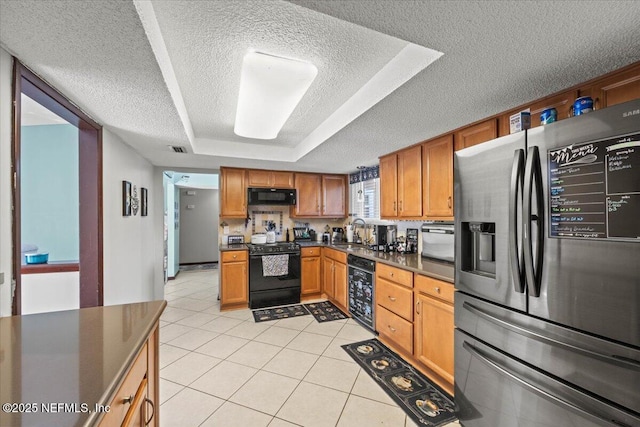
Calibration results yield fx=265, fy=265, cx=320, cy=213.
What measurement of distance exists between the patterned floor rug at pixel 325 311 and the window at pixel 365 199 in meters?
1.54

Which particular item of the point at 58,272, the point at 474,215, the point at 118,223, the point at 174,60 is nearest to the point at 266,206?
the point at 118,223

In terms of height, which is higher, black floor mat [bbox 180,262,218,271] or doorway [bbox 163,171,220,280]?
doorway [bbox 163,171,220,280]

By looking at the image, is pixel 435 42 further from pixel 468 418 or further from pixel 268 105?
pixel 468 418

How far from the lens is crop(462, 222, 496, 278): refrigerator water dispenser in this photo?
164 cm

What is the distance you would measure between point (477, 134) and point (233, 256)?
3.39 metres

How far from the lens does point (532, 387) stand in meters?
1.29

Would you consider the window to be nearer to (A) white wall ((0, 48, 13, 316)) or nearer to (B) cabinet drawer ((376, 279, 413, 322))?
(B) cabinet drawer ((376, 279, 413, 322))

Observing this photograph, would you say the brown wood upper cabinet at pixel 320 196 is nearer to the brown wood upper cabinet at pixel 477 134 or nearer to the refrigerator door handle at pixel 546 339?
the brown wood upper cabinet at pixel 477 134

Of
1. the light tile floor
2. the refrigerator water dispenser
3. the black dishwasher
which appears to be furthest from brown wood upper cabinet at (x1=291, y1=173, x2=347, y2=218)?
the refrigerator water dispenser

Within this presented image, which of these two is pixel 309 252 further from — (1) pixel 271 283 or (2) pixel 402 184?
(2) pixel 402 184

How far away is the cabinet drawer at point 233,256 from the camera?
392 centimetres

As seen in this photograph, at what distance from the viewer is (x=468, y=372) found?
65.6 inches

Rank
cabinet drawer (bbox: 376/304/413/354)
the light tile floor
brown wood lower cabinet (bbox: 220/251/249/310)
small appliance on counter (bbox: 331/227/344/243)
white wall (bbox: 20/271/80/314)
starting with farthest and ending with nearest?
1. small appliance on counter (bbox: 331/227/344/243)
2. brown wood lower cabinet (bbox: 220/251/249/310)
3. white wall (bbox: 20/271/80/314)
4. cabinet drawer (bbox: 376/304/413/354)
5. the light tile floor

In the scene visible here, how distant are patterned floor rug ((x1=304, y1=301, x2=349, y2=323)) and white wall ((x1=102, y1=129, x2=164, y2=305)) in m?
2.21
